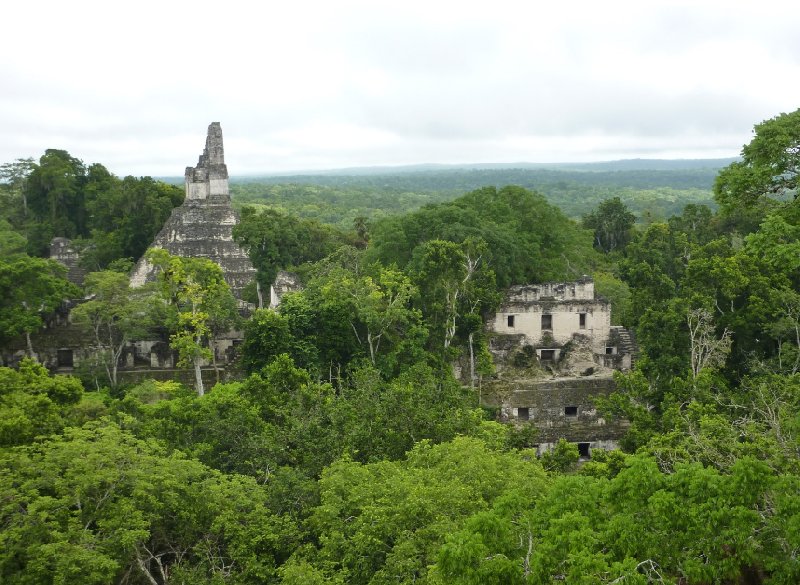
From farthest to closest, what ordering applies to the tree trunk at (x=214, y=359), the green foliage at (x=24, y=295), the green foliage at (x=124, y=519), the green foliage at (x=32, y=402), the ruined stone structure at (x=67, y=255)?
the ruined stone structure at (x=67, y=255) < the tree trunk at (x=214, y=359) < the green foliage at (x=24, y=295) < the green foliage at (x=32, y=402) < the green foliage at (x=124, y=519)

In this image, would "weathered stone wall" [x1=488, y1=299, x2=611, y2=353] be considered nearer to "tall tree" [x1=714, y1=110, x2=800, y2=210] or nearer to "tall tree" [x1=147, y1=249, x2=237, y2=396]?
"tall tree" [x1=147, y1=249, x2=237, y2=396]

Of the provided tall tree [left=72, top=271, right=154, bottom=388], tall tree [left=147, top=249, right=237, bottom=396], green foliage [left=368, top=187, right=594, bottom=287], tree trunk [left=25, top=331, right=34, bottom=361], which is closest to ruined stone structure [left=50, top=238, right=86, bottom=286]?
tree trunk [left=25, top=331, right=34, bottom=361]

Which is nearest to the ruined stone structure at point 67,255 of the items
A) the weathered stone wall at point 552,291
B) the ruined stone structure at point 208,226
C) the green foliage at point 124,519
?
the ruined stone structure at point 208,226

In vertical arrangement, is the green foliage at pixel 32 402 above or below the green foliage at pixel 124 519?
above

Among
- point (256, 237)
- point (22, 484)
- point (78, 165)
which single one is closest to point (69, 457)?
point (22, 484)

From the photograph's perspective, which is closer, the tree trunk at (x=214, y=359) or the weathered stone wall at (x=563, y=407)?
the weathered stone wall at (x=563, y=407)

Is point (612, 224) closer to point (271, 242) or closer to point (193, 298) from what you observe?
point (271, 242)

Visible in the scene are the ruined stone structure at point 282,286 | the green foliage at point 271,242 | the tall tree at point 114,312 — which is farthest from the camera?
the green foliage at point 271,242

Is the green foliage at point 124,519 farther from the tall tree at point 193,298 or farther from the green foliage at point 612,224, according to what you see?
the green foliage at point 612,224
